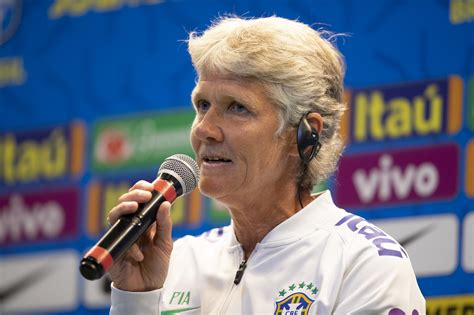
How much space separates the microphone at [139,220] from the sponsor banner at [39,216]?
2.22 metres

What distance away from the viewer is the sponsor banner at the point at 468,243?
347 centimetres

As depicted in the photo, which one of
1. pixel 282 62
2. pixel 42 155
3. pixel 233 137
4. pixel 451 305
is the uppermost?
pixel 282 62

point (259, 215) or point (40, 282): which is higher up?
point (259, 215)

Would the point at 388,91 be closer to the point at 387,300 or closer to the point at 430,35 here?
the point at 430,35

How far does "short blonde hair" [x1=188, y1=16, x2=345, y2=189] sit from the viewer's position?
253cm

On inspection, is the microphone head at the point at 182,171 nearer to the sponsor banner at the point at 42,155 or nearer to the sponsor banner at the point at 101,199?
the sponsor banner at the point at 101,199

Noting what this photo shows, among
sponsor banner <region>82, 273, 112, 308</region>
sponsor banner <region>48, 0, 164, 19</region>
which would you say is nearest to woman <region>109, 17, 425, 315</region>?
sponsor banner <region>82, 273, 112, 308</region>

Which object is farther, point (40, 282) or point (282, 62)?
point (40, 282)

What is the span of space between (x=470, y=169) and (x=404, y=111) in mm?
309

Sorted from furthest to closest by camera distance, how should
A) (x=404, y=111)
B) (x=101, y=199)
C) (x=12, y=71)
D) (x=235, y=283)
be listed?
(x=12, y=71) → (x=101, y=199) → (x=404, y=111) → (x=235, y=283)

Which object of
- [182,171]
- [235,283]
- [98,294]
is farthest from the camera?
[98,294]

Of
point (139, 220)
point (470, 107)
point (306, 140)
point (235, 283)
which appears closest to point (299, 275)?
point (235, 283)

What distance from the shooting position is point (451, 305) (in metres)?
3.50

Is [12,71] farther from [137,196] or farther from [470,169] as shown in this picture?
[137,196]
